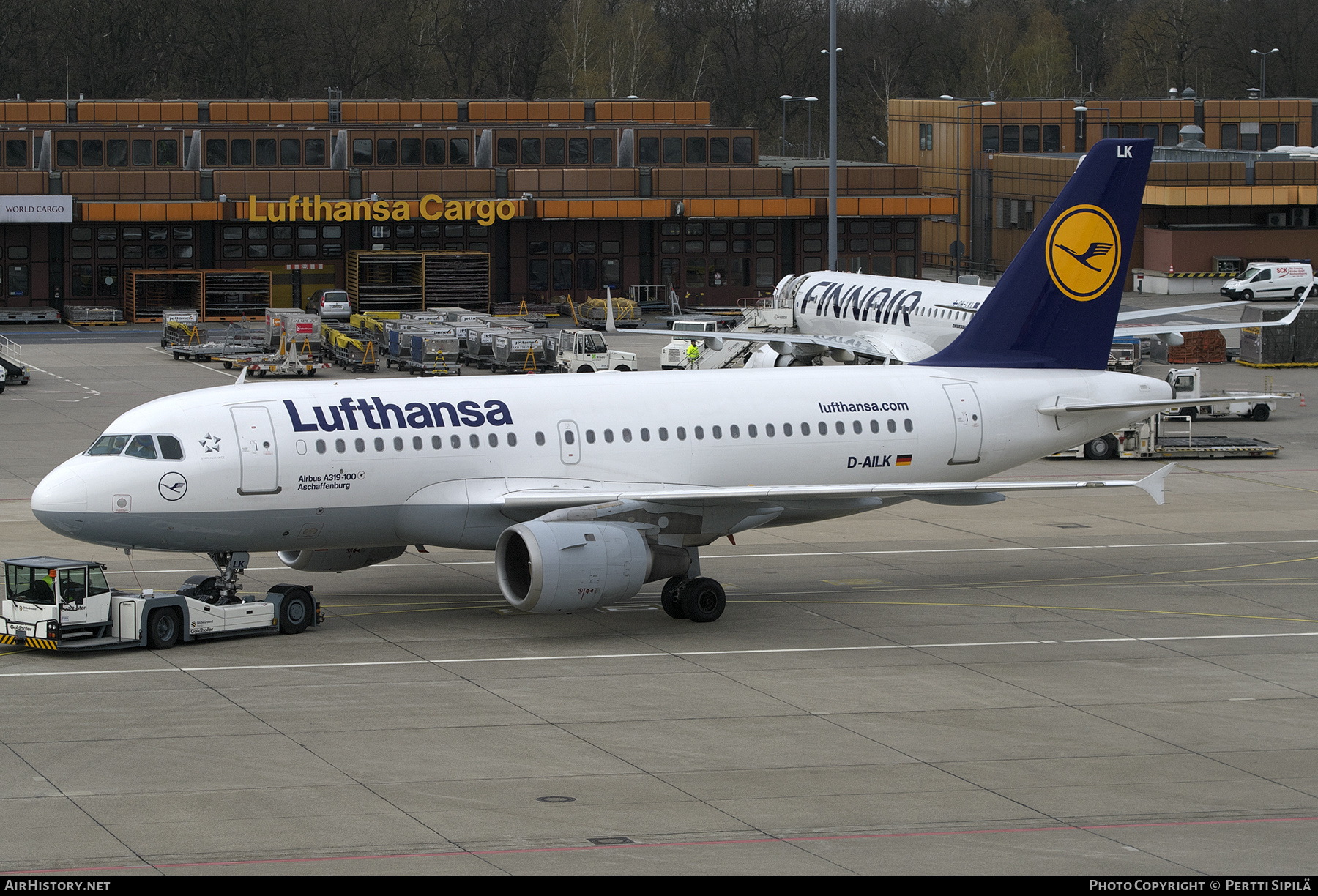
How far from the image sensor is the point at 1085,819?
75.8 feet

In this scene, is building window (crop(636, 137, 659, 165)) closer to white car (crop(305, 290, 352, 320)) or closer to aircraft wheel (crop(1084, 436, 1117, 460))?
white car (crop(305, 290, 352, 320))

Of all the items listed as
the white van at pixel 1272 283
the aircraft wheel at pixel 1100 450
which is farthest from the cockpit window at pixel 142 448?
the white van at pixel 1272 283

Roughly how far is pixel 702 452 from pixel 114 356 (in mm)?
56593

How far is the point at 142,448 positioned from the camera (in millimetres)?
33438

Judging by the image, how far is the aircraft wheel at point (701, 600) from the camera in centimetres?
3566

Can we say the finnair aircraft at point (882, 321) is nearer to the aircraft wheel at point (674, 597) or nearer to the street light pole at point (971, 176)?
the aircraft wheel at point (674, 597)

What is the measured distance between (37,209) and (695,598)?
74.9 m

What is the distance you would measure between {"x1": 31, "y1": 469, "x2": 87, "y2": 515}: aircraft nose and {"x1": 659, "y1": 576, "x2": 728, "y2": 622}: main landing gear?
37.0 feet

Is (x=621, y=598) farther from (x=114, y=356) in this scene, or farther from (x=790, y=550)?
(x=114, y=356)

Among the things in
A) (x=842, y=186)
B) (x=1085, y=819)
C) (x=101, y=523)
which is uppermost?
→ (x=842, y=186)

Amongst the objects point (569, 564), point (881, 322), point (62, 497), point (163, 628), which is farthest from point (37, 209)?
point (569, 564)

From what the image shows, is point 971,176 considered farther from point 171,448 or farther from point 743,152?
point 171,448
